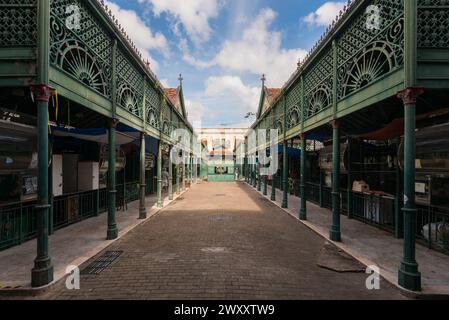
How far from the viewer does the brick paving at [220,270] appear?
4070mm

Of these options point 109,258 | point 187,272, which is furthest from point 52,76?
point 187,272

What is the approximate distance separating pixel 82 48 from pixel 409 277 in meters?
8.29

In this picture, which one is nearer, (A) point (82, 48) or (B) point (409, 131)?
(B) point (409, 131)

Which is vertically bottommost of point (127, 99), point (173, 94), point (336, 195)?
point (336, 195)

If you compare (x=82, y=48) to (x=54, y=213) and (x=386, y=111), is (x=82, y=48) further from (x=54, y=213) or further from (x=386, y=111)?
(x=386, y=111)

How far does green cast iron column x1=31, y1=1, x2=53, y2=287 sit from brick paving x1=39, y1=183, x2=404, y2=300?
0.56m

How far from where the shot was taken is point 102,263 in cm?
535

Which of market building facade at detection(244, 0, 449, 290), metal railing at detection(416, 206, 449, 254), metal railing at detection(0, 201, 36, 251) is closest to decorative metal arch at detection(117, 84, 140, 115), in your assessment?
metal railing at detection(0, 201, 36, 251)

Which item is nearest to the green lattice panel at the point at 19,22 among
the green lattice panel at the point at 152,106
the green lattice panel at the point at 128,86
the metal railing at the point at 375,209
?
the green lattice panel at the point at 128,86

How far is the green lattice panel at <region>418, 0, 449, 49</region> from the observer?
4.39 metres

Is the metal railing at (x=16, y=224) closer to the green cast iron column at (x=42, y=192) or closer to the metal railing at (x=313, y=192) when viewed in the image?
the green cast iron column at (x=42, y=192)

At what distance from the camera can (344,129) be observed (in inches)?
383

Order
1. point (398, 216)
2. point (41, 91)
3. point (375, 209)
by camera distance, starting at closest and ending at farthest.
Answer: point (41, 91) → point (398, 216) → point (375, 209)

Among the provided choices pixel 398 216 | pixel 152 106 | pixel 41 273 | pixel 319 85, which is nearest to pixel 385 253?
pixel 398 216
